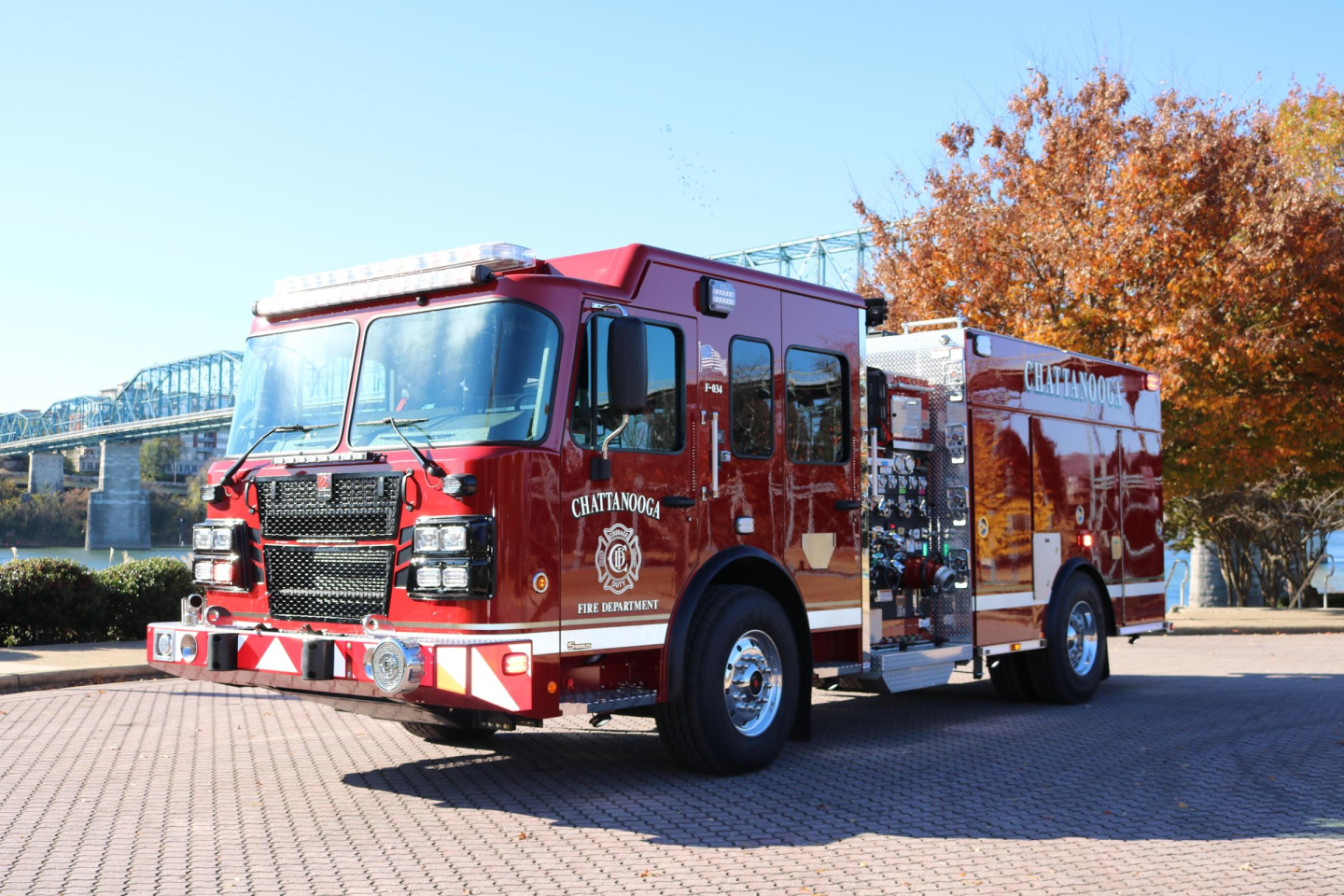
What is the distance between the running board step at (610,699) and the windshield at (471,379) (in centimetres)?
135

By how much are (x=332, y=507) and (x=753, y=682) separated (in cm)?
263

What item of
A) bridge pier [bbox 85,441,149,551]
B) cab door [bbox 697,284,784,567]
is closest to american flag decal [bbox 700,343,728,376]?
cab door [bbox 697,284,784,567]

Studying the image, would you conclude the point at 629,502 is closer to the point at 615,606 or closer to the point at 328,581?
the point at 615,606

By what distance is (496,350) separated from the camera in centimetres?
647

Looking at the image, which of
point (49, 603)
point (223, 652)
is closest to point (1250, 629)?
point (49, 603)

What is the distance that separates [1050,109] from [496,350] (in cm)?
1755

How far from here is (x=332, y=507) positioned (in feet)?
22.1

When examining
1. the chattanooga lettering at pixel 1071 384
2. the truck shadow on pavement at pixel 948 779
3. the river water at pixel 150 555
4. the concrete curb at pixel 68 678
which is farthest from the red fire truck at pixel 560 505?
the river water at pixel 150 555

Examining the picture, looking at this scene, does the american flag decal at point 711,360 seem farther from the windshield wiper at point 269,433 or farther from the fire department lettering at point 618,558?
the windshield wiper at point 269,433

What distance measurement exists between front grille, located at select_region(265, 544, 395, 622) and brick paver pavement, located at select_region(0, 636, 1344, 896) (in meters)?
1.03

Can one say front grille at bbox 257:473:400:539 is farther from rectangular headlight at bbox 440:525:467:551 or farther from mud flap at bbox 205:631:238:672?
mud flap at bbox 205:631:238:672

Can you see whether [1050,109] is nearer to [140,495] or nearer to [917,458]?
[917,458]

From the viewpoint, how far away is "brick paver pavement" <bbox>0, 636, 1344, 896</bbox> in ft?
17.7

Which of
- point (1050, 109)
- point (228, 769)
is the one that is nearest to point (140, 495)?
point (1050, 109)
